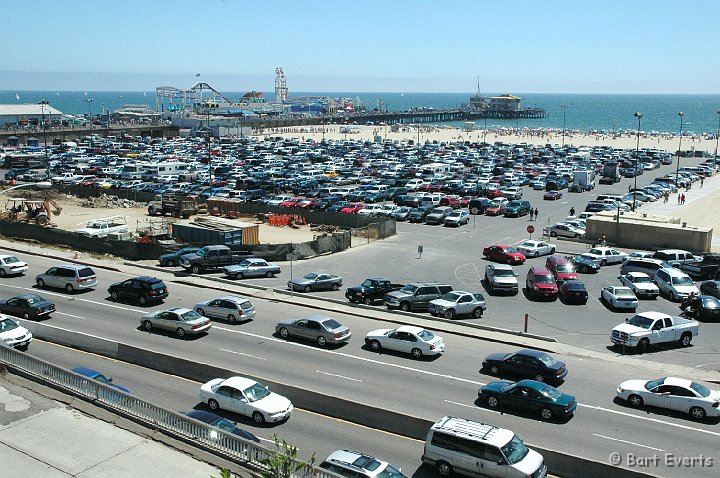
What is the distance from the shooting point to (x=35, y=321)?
30344 mm

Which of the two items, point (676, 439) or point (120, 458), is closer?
point (120, 458)

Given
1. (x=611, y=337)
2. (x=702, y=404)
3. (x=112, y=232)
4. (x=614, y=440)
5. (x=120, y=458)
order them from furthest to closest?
(x=112, y=232), (x=611, y=337), (x=702, y=404), (x=614, y=440), (x=120, y=458)

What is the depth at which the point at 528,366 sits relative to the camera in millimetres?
23906

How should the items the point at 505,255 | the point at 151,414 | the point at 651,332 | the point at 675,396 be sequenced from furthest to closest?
the point at 505,255
the point at 651,332
the point at 675,396
the point at 151,414

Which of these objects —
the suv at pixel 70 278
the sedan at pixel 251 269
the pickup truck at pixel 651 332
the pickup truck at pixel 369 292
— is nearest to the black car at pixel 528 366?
the pickup truck at pixel 651 332

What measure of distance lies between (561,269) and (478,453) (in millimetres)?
23563

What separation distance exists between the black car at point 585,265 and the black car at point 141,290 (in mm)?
22868

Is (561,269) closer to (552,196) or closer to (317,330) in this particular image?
(317,330)

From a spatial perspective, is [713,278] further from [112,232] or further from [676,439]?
[112,232]

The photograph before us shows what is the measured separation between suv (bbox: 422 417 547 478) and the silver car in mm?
14928

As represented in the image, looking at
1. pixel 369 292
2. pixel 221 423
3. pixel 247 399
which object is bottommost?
pixel 369 292

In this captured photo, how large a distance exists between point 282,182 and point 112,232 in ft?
100

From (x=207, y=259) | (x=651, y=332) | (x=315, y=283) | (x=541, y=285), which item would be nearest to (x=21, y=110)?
(x=207, y=259)

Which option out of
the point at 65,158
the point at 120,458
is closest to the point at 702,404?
the point at 120,458
